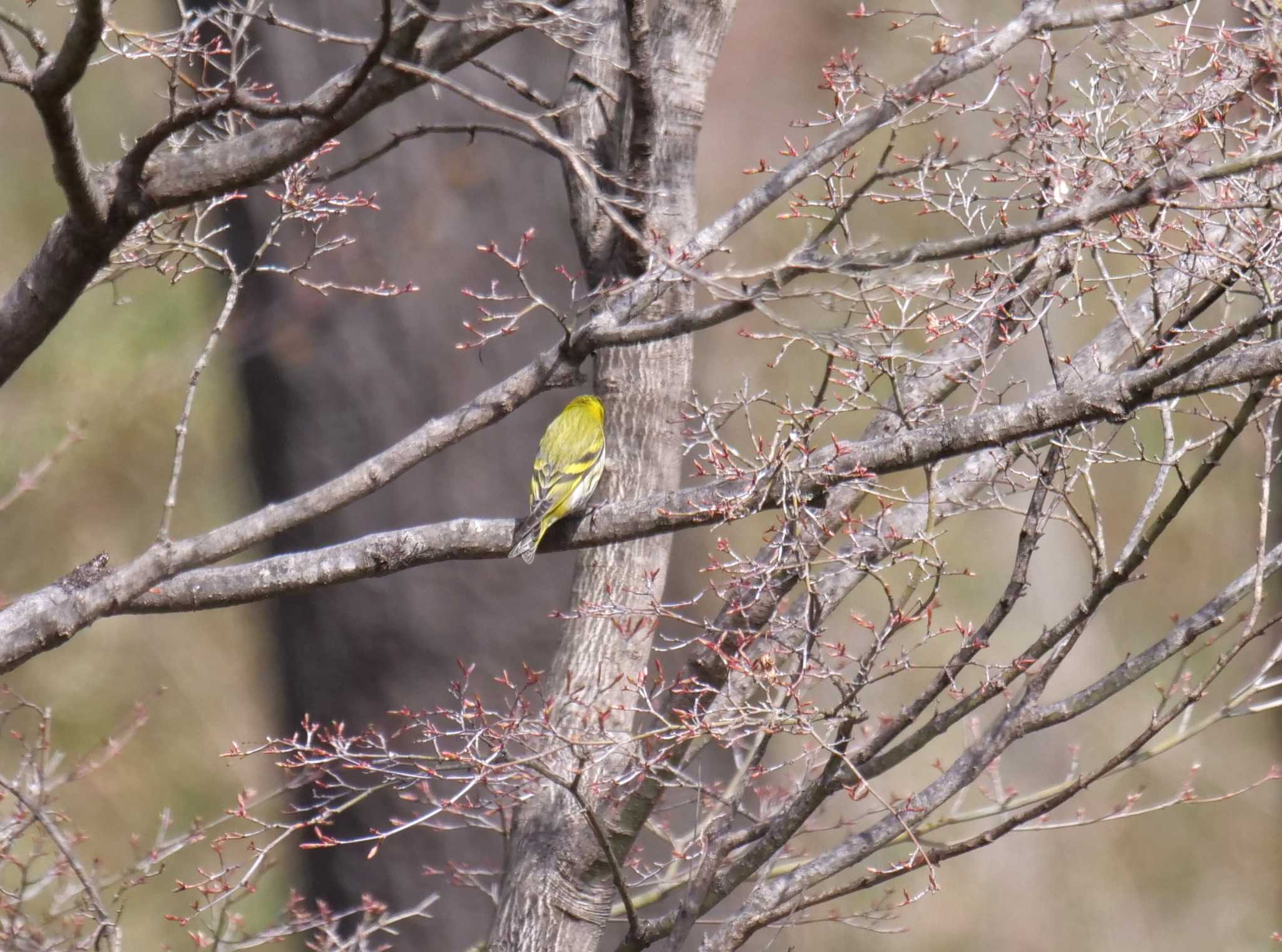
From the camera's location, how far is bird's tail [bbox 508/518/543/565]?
2393 mm

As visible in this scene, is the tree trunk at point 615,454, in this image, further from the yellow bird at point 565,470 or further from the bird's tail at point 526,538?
the bird's tail at point 526,538

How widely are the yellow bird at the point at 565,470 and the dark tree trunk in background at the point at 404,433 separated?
2.78 ft

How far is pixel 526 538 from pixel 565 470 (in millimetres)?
730

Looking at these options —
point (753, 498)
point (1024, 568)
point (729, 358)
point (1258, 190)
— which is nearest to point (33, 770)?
point (753, 498)

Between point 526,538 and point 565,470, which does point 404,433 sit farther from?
point 526,538

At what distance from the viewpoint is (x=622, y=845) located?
110 inches

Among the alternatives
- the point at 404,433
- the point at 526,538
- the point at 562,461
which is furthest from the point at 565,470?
the point at 404,433

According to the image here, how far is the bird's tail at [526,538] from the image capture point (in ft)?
7.85

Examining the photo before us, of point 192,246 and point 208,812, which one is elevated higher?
point 208,812

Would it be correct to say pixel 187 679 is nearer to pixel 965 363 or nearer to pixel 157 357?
pixel 157 357

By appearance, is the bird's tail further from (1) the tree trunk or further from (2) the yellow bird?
(1) the tree trunk

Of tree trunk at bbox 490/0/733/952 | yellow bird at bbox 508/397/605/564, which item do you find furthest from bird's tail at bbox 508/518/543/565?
tree trunk at bbox 490/0/733/952

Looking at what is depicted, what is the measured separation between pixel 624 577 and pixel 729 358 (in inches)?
149

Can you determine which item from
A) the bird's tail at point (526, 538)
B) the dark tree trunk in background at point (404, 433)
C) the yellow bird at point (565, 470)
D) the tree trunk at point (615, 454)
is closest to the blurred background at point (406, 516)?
the dark tree trunk in background at point (404, 433)
